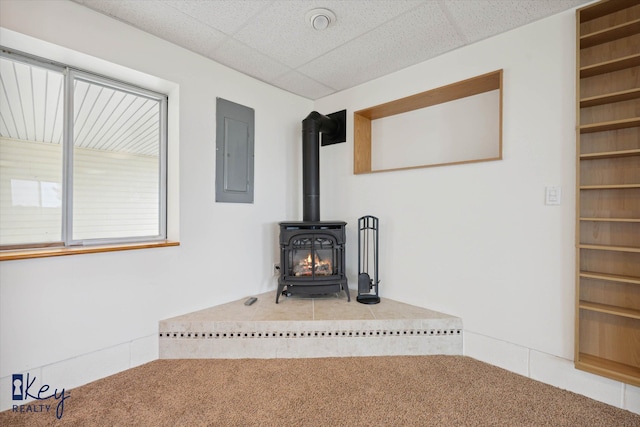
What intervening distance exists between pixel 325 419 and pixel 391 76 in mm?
2707

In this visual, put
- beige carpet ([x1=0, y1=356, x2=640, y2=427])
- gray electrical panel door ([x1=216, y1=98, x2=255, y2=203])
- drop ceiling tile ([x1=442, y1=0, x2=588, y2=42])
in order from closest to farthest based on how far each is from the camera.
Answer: beige carpet ([x1=0, y1=356, x2=640, y2=427])
drop ceiling tile ([x1=442, y1=0, x2=588, y2=42])
gray electrical panel door ([x1=216, y1=98, x2=255, y2=203])

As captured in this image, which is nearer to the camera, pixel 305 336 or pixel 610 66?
pixel 610 66

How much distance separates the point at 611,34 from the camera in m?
1.67

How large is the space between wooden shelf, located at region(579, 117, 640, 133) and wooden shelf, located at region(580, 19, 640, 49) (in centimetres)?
52

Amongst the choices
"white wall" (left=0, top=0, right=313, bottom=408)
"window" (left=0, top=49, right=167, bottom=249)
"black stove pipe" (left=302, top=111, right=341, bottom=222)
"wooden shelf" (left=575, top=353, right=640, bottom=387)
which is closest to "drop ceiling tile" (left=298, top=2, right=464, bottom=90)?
"black stove pipe" (left=302, top=111, right=341, bottom=222)

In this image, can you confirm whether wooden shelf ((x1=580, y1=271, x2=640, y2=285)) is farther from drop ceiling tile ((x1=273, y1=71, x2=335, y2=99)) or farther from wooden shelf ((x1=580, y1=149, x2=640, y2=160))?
drop ceiling tile ((x1=273, y1=71, x2=335, y2=99))

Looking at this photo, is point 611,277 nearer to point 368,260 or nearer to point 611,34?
point 611,34

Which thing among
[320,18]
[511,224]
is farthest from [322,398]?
[320,18]

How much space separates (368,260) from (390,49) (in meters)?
1.88

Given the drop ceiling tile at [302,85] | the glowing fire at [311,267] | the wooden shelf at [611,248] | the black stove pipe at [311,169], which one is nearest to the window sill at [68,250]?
the glowing fire at [311,267]

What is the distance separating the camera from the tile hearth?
2.17 meters

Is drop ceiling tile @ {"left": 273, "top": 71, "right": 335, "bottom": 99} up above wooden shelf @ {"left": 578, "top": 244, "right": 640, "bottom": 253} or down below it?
above

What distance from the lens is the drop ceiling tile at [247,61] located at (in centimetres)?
230

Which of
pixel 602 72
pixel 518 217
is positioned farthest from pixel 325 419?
pixel 602 72
